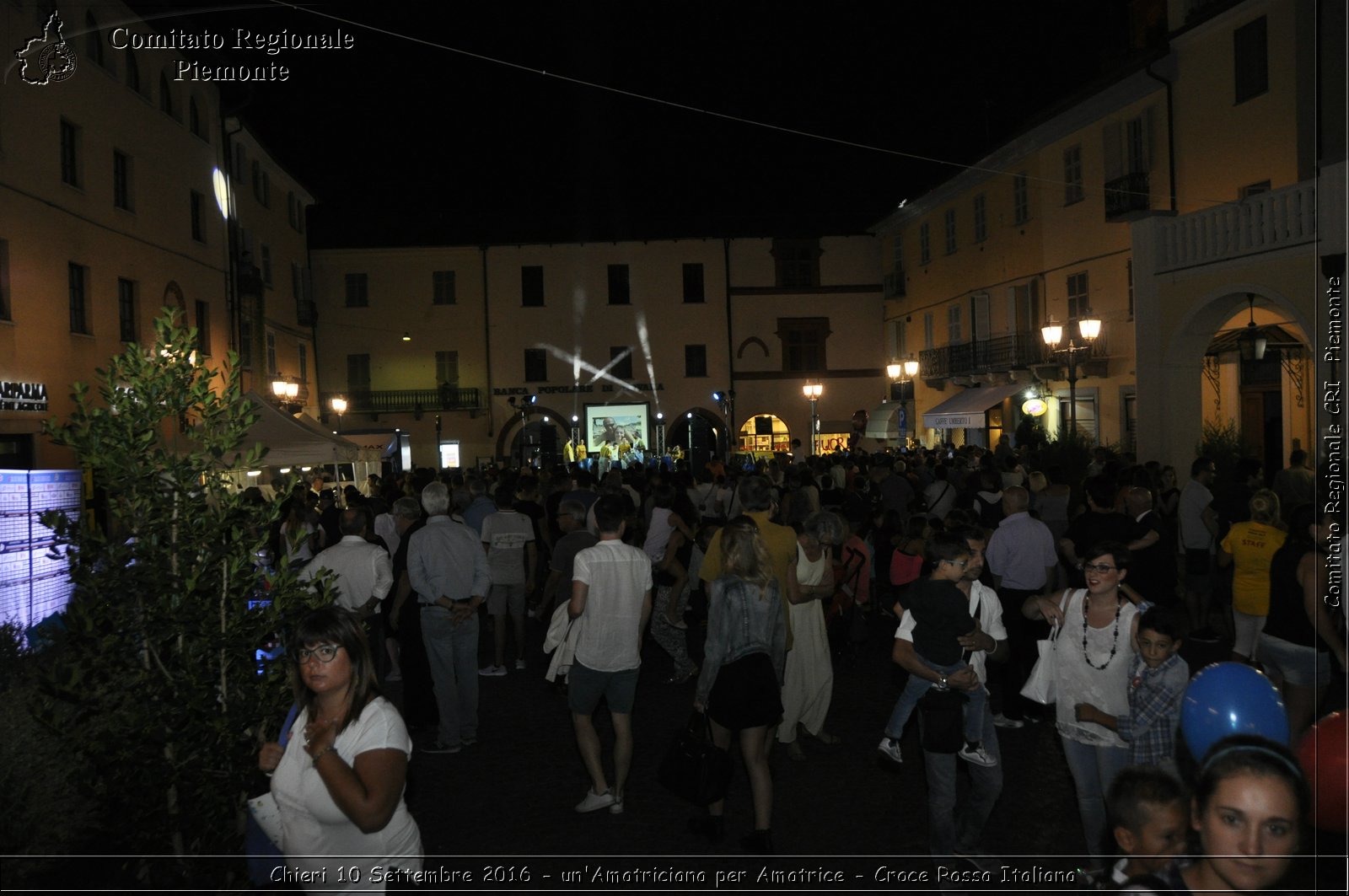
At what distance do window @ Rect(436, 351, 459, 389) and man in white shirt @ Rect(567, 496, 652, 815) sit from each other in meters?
37.8

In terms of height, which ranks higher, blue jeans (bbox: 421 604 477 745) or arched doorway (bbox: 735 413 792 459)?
arched doorway (bbox: 735 413 792 459)

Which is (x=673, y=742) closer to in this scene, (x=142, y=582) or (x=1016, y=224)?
(x=142, y=582)

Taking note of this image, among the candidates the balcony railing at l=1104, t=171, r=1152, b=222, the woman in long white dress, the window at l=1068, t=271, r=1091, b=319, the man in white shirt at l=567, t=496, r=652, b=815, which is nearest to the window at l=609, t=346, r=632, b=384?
the window at l=1068, t=271, r=1091, b=319

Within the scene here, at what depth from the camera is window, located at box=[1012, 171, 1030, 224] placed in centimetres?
2905

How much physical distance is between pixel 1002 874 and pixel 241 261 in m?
27.8

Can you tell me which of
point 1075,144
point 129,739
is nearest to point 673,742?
point 129,739

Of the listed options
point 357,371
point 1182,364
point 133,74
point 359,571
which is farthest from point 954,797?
point 357,371

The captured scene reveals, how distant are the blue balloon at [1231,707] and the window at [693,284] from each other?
40.5 metres

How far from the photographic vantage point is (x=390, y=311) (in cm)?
4350

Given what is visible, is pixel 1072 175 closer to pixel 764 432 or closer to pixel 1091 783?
pixel 764 432

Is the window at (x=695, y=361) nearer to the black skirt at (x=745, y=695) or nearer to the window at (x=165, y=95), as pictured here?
the window at (x=165, y=95)

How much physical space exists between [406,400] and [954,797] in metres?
40.0

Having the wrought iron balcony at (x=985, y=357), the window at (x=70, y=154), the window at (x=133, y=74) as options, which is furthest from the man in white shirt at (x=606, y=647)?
the wrought iron balcony at (x=985, y=357)

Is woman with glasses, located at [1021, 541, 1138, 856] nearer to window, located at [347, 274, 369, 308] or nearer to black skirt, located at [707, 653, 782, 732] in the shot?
black skirt, located at [707, 653, 782, 732]
